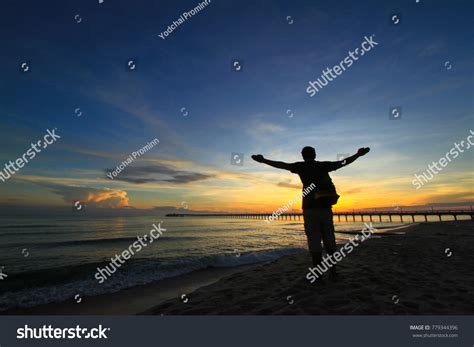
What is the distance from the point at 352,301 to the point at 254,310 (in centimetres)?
186

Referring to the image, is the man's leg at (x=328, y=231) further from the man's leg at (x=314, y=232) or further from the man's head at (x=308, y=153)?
the man's head at (x=308, y=153)

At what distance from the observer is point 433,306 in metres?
4.31

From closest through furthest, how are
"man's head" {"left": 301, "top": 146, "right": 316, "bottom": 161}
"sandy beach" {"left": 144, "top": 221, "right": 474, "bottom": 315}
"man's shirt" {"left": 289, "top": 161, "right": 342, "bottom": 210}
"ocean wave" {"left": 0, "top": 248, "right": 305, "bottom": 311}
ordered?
"sandy beach" {"left": 144, "top": 221, "right": 474, "bottom": 315}, "man's shirt" {"left": 289, "top": 161, "right": 342, "bottom": 210}, "man's head" {"left": 301, "top": 146, "right": 316, "bottom": 161}, "ocean wave" {"left": 0, "top": 248, "right": 305, "bottom": 311}

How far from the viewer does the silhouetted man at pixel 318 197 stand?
5.31 m

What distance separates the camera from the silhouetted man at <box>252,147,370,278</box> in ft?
17.4

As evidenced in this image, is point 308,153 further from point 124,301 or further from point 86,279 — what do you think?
point 86,279

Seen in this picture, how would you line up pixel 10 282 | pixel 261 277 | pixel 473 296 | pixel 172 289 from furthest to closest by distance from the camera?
pixel 10 282 < pixel 172 289 < pixel 261 277 < pixel 473 296

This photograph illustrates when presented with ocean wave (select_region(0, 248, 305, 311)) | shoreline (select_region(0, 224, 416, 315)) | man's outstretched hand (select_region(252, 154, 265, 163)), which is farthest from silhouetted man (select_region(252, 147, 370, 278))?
ocean wave (select_region(0, 248, 305, 311))

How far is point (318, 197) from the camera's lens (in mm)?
5262

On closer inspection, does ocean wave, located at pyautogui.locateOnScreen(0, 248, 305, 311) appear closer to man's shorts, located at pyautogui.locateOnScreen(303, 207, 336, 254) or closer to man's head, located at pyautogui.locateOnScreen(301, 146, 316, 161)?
man's shorts, located at pyautogui.locateOnScreen(303, 207, 336, 254)

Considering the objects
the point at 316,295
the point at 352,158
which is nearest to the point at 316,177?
the point at 352,158
